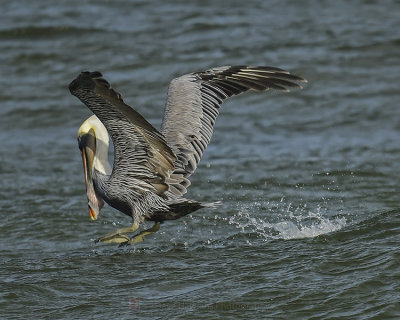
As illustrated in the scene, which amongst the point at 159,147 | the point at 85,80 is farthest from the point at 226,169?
the point at 85,80

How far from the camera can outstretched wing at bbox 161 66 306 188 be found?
23.7ft

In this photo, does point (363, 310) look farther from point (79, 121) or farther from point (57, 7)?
point (57, 7)

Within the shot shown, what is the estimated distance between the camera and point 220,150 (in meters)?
10.6

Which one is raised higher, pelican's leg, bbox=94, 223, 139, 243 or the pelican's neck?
the pelican's neck

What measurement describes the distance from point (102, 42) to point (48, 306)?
9390mm

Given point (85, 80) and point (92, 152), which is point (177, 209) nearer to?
point (92, 152)

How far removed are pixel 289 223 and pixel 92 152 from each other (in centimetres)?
175

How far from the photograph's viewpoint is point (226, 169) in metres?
9.84

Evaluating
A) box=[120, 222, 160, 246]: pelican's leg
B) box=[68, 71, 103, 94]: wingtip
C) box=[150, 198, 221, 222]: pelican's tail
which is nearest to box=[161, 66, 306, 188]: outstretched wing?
box=[150, 198, 221, 222]: pelican's tail

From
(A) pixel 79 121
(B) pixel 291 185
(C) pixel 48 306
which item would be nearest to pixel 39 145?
(A) pixel 79 121

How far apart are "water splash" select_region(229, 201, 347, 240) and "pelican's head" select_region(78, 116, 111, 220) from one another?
1350 millimetres

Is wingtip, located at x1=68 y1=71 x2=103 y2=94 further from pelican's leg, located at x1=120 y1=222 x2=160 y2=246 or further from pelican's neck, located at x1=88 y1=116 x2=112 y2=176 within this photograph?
pelican's leg, located at x1=120 y1=222 x2=160 y2=246

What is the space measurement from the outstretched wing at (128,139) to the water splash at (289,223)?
1045 mm

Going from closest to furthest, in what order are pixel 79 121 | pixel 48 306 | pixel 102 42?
pixel 48 306 → pixel 79 121 → pixel 102 42
